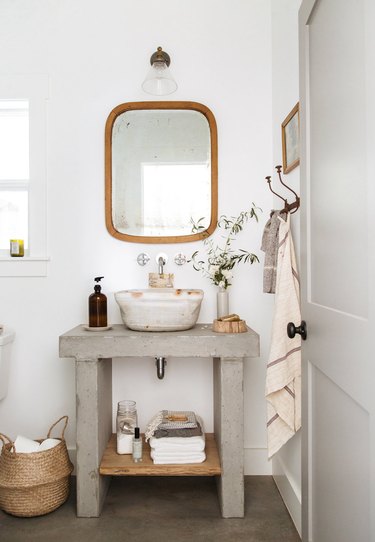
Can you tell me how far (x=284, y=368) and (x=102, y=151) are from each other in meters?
1.50

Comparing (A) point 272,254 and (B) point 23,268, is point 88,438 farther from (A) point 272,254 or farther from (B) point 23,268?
(A) point 272,254

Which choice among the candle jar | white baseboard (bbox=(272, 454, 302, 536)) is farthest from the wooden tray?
the candle jar

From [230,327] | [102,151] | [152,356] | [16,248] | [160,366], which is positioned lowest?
[160,366]

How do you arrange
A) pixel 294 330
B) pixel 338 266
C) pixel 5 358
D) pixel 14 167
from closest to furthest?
pixel 338 266 → pixel 294 330 → pixel 5 358 → pixel 14 167

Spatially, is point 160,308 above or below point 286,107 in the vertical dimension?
below

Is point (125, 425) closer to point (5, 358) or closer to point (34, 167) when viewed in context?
point (5, 358)

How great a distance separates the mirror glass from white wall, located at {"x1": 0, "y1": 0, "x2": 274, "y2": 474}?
80 mm

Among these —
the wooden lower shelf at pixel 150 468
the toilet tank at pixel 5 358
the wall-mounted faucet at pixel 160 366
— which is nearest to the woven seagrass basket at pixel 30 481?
the wooden lower shelf at pixel 150 468

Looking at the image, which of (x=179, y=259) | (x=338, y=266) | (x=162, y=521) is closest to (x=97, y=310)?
(x=179, y=259)

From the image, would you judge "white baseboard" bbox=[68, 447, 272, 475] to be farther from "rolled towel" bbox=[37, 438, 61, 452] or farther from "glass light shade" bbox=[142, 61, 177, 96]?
"glass light shade" bbox=[142, 61, 177, 96]

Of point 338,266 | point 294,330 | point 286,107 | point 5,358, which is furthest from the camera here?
point 5,358

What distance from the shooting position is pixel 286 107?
2.13 m

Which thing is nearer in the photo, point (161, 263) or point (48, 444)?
point (48, 444)

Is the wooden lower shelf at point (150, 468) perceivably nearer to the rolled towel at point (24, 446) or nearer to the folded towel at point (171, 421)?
the folded towel at point (171, 421)
